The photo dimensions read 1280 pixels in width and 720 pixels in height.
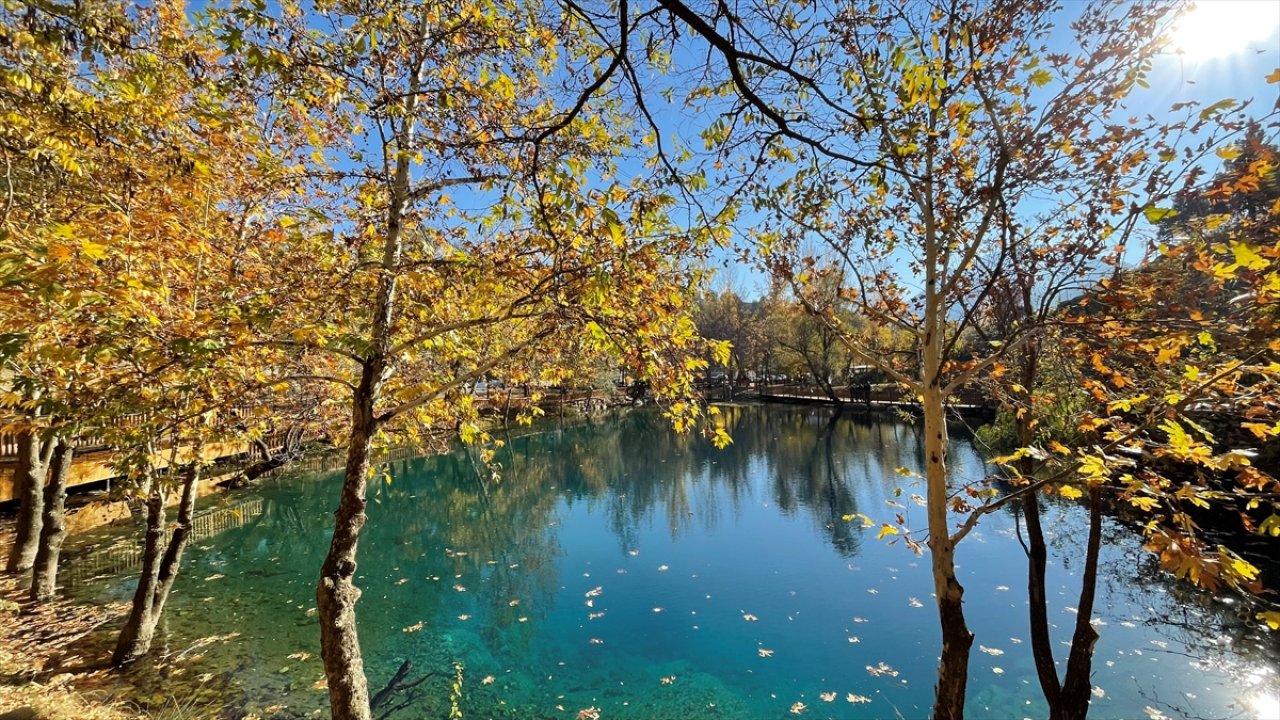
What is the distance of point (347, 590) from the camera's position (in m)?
4.15

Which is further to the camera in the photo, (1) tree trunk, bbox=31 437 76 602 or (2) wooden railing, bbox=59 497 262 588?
(2) wooden railing, bbox=59 497 262 588

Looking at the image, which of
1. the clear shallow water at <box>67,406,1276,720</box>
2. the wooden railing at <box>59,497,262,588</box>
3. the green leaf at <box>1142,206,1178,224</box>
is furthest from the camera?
the wooden railing at <box>59,497,262,588</box>

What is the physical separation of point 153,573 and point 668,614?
23.9ft

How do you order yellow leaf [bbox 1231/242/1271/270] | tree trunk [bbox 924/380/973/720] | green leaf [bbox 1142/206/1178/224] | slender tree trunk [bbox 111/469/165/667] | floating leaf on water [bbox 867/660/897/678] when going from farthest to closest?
floating leaf on water [bbox 867/660/897/678] → slender tree trunk [bbox 111/469/165/667] → tree trunk [bbox 924/380/973/720] → green leaf [bbox 1142/206/1178/224] → yellow leaf [bbox 1231/242/1271/270]

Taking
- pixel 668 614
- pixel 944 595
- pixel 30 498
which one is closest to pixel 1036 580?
pixel 944 595

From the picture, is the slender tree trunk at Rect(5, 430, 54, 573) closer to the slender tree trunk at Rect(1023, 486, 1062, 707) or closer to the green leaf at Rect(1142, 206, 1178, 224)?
the green leaf at Rect(1142, 206, 1178, 224)

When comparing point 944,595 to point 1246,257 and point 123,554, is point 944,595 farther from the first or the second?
point 123,554

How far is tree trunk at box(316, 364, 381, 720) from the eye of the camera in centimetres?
404

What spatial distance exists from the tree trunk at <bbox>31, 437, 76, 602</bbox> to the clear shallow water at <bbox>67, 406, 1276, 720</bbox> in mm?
996

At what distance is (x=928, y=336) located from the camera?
443 centimetres

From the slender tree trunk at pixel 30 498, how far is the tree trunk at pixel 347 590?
6206mm

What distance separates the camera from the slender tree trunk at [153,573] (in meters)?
6.20

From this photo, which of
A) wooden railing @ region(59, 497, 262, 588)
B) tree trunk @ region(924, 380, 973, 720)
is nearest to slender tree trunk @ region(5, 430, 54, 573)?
wooden railing @ region(59, 497, 262, 588)

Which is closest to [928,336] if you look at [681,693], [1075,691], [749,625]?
[1075,691]
